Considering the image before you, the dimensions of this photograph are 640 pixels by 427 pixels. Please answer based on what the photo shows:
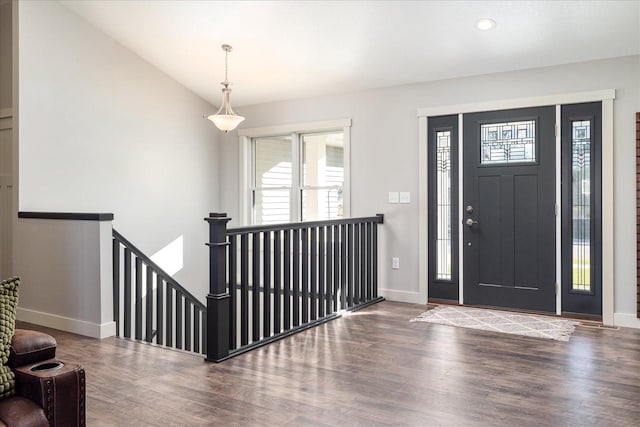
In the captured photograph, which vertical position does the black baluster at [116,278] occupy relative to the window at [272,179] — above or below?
below

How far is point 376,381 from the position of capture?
3012mm

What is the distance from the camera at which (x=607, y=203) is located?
4363 mm

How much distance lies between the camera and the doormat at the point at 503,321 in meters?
4.11

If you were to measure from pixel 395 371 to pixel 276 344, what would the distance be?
1004mm

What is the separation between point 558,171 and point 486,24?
1519 mm

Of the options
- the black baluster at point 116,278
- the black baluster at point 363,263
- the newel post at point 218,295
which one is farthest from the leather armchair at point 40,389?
the black baluster at point 363,263

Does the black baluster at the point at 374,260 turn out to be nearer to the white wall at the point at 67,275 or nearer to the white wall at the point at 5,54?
the white wall at the point at 67,275

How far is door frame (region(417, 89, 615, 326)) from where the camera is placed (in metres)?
4.36

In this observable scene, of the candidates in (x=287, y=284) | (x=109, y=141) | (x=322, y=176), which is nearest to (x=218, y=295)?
(x=287, y=284)

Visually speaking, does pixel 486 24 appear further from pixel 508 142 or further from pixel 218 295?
pixel 218 295

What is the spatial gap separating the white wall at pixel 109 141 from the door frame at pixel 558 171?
2.89 m

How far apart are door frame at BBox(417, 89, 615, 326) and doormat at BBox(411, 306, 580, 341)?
0.85ft

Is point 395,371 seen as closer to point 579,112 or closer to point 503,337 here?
point 503,337

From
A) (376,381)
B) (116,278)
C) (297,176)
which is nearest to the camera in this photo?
(376,381)
